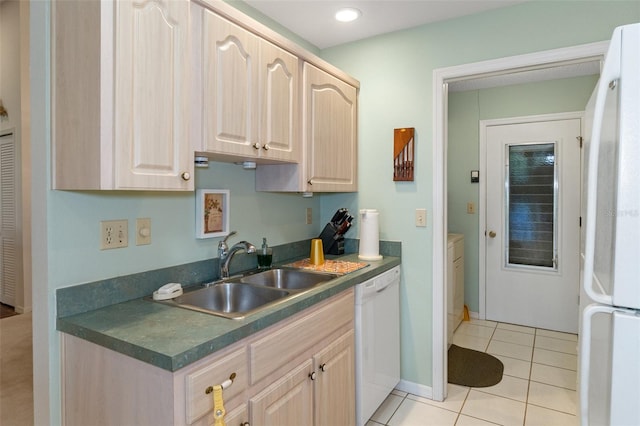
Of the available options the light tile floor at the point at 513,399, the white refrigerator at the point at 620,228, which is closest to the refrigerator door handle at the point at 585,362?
the white refrigerator at the point at 620,228

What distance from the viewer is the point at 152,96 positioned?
1280mm

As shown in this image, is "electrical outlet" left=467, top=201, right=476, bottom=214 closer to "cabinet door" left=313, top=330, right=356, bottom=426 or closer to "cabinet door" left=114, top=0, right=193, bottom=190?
"cabinet door" left=313, top=330, right=356, bottom=426

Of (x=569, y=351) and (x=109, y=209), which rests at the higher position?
(x=109, y=209)

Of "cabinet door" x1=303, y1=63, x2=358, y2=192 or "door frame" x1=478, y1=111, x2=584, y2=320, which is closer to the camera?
"cabinet door" x1=303, y1=63, x2=358, y2=192

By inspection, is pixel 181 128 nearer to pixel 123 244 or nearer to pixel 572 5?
pixel 123 244

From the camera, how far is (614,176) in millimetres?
1005

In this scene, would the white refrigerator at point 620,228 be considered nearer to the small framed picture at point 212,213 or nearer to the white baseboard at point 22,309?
the small framed picture at point 212,213

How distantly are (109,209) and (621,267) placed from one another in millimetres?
1706

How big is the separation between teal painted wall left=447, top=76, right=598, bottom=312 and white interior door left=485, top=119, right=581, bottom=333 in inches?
5.1

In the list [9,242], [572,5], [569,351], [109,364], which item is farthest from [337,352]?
[9,242]

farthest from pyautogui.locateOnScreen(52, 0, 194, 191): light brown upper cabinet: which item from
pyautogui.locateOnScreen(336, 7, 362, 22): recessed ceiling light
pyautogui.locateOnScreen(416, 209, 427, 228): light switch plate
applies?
pyautogui.locateOnScreen(416, 209, 427, 228): light switch plate

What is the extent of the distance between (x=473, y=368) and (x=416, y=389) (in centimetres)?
61

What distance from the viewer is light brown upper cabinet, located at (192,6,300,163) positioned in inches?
59.7

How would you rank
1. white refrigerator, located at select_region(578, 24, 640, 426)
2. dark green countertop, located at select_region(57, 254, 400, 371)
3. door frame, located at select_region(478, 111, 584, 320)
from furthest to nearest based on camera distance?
door frame, located at select_region(478, 111, 584, 320) → dark green countertop, located at select_region(57, 254, 400, 371) → white refrigerator, located at select_region(578, 24, 640, 426)
